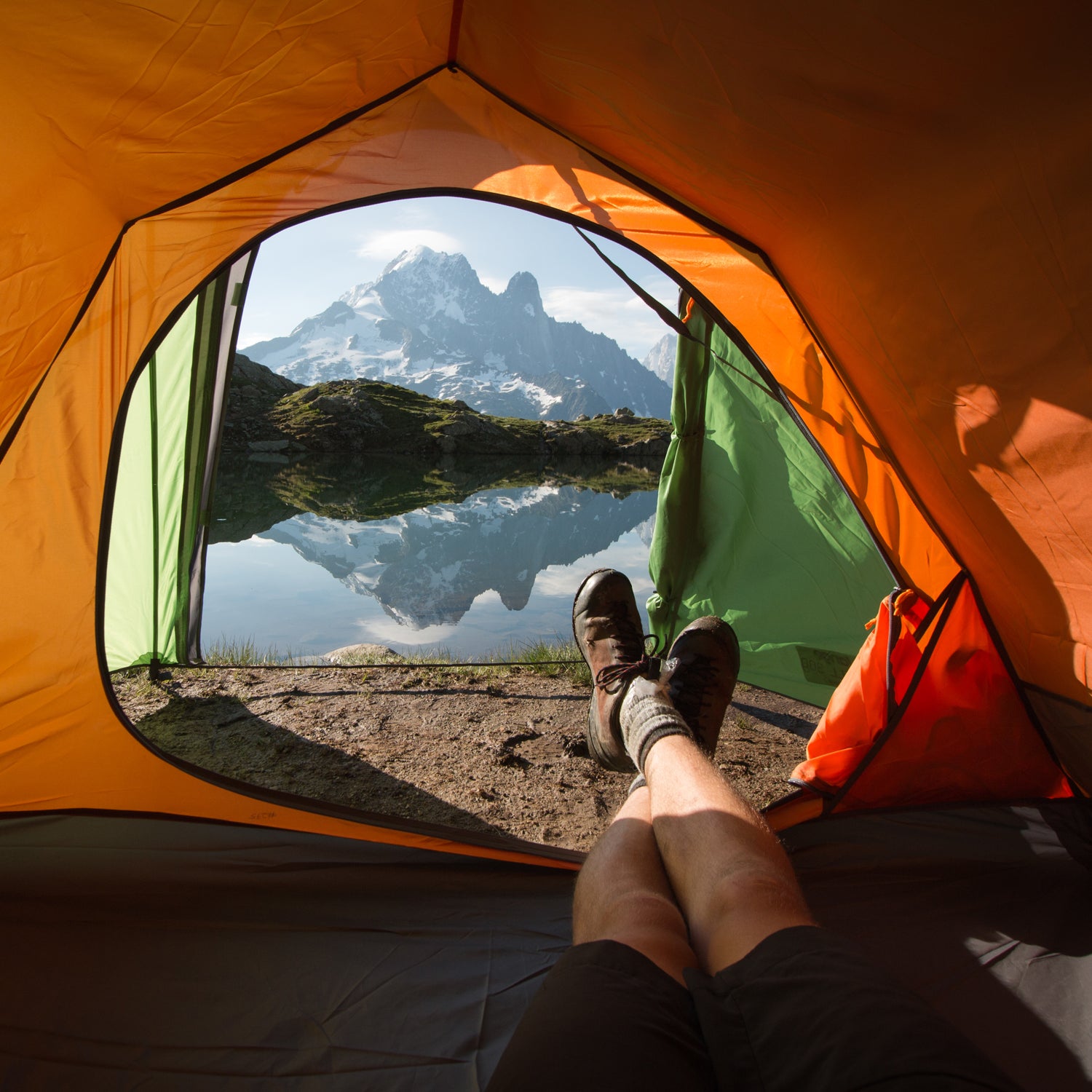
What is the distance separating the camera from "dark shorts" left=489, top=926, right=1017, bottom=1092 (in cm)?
69

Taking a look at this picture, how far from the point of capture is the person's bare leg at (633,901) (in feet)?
3.23

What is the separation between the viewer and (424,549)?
8.25 metres

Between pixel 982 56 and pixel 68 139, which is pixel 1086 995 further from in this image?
pixel 68 139

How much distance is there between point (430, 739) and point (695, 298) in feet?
5.96

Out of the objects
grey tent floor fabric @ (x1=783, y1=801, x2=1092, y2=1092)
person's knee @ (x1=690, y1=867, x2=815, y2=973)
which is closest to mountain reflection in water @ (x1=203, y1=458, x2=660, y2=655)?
grey tent floor fabric @ (x1=783, y1=801, x2=1092, y2=1092)

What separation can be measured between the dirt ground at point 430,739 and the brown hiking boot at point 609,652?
239 mm

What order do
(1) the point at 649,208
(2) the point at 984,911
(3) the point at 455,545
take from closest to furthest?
(2) the point at 984,911, (1) the point at 649,208, (3) the point at 455,545

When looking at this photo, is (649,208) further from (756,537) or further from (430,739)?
(430,739)

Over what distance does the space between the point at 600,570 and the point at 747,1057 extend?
199 cm

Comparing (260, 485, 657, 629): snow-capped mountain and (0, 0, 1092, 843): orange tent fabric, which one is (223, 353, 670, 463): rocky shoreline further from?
(0, 0, 1092, 843): orange tent fabric

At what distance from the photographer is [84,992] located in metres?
1.23

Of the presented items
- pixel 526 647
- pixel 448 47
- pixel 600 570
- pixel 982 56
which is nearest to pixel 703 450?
pixel 600 570

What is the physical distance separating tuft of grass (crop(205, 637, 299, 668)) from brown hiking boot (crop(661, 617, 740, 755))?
210cm

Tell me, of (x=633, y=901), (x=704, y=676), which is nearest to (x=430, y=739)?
(x=704, y=676)
